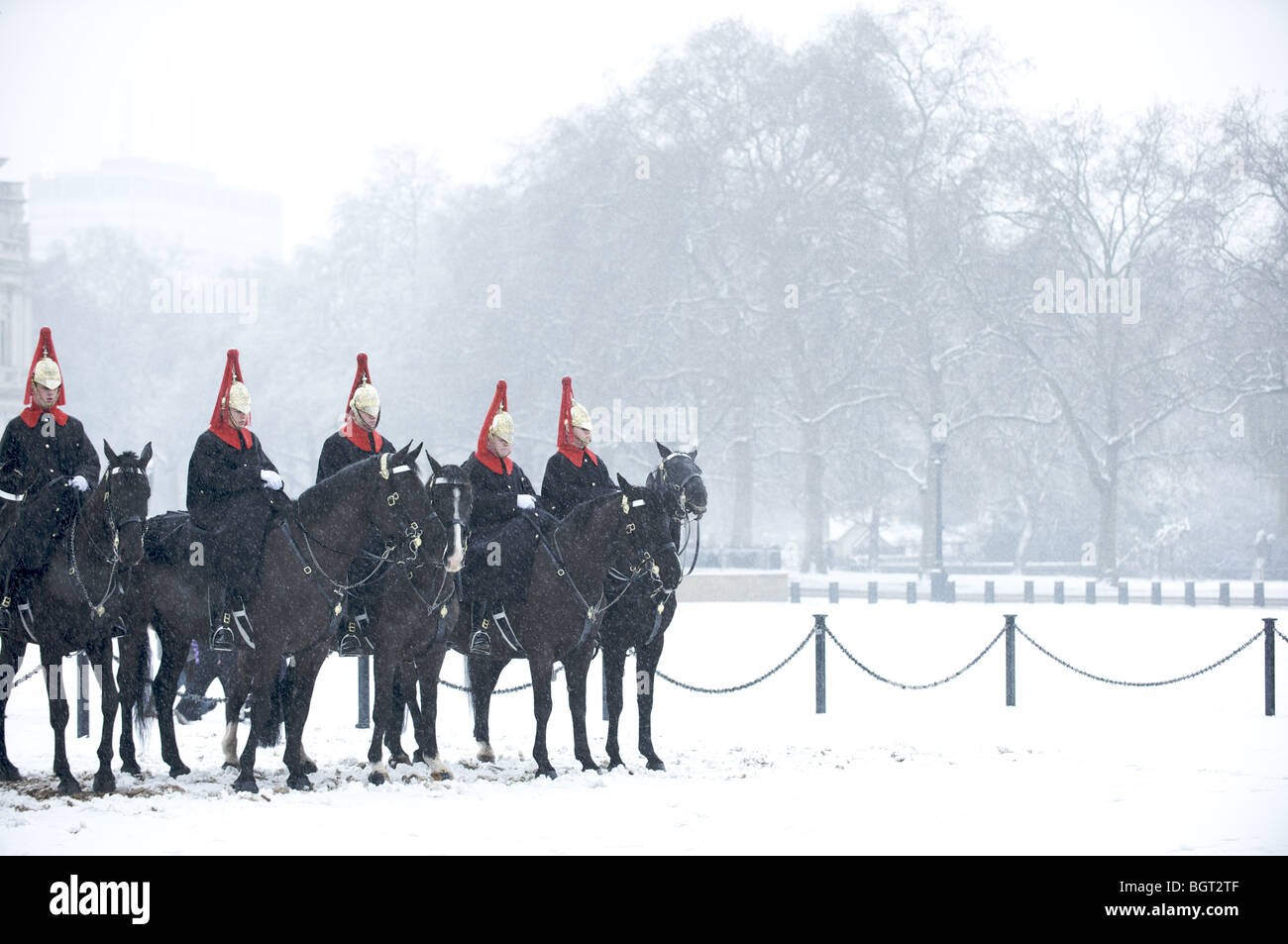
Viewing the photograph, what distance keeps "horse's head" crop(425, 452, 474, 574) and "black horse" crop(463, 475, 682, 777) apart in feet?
4.04

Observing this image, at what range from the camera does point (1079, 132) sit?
147 feet

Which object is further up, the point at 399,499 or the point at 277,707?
the point at 399,499

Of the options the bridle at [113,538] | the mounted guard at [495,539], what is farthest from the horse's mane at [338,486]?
the mounted guard at [495,539]

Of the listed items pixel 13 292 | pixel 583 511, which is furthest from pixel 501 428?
pixel 13 292

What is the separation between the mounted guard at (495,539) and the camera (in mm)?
12180

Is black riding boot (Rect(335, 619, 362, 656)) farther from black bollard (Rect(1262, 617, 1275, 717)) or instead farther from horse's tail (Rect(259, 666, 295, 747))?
black bollard (Rect(1262, 617, 1275, 717))

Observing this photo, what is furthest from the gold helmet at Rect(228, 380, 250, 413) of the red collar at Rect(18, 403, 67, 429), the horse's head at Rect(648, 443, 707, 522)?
the horse's head at Rect(648, 443, 707, 522)

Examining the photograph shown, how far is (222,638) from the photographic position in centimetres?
1110

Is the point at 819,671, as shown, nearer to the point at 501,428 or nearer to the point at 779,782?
the point at 779,782

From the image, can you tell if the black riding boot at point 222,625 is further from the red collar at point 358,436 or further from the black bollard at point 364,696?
the black bollard at point 364,696

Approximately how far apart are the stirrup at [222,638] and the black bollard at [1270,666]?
984 cm

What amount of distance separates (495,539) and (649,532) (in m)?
1.22
